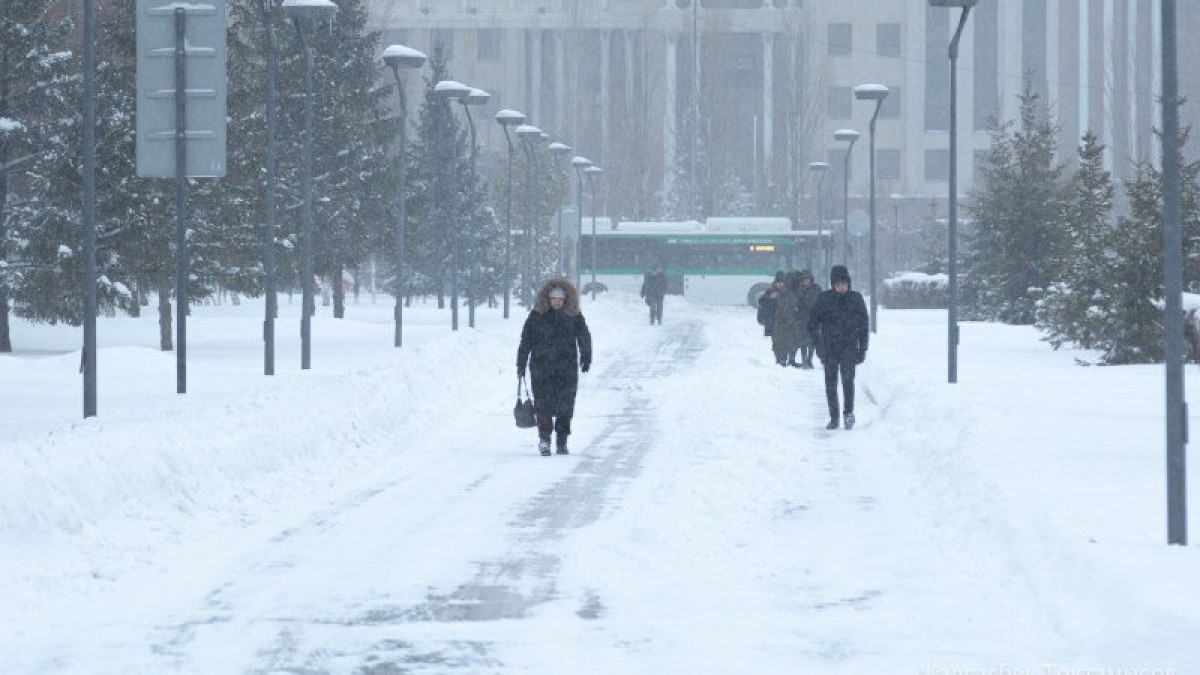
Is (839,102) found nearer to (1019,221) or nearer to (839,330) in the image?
(1019,221)

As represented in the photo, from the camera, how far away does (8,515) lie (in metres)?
11.4

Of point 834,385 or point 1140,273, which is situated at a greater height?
point 1140,273

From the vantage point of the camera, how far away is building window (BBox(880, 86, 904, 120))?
107250mm

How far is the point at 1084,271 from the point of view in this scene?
33625 mm

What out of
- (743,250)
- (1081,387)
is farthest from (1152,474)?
(743,250)

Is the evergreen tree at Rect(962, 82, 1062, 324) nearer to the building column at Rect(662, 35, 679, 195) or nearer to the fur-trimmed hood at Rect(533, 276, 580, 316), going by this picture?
the fur-trimmed hood at Rect(533, 276, 580, 316)


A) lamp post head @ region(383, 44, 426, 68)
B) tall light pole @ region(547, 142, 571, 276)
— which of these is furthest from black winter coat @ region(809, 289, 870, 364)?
tall light pole @ region(547, 142, 571, 276)

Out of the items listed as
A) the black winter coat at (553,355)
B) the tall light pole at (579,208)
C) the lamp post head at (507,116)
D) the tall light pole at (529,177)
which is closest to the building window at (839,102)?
the tall light pole at (579,208)

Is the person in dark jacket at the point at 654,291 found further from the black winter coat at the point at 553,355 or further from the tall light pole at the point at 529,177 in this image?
the black winter coat at the point at 553,355

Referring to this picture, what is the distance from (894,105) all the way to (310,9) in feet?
264

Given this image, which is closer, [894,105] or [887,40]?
[887,40]

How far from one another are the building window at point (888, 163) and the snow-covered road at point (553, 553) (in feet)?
284

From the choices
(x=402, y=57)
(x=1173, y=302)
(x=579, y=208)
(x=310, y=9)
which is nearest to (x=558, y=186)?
(x=579, y=208)

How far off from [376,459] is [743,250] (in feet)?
192
